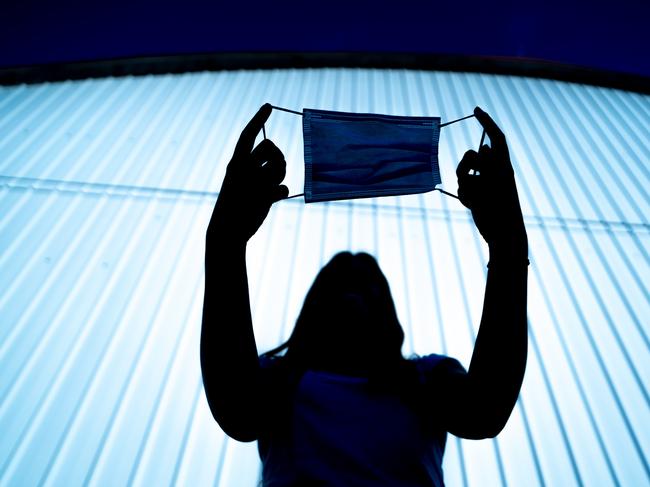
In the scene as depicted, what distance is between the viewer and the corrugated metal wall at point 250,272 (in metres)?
1.42

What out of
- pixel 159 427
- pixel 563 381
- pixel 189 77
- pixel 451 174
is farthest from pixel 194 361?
pixel 189 77

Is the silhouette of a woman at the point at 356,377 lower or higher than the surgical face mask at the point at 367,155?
lower

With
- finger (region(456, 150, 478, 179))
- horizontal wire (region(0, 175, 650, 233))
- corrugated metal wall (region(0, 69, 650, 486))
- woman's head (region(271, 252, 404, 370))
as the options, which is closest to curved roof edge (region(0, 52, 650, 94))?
corrugated metal wall (region(0, 69, 650, 486))

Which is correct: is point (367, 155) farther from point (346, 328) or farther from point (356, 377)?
point (356, 377)

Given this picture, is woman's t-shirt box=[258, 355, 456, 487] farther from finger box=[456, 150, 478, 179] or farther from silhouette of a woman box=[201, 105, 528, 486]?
finger box=[456, 150, 478, 179]

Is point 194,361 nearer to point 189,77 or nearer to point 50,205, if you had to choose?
point 50,205

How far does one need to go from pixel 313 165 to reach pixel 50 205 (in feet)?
6.55

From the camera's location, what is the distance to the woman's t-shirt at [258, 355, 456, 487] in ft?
2.47

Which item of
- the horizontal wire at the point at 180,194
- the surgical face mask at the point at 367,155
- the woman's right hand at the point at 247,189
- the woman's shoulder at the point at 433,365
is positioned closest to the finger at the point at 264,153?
the woman's right hand at the point at 247,189

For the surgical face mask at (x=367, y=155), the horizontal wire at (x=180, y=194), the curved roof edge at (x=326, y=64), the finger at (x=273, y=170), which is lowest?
the finger at (x=273, y=170)

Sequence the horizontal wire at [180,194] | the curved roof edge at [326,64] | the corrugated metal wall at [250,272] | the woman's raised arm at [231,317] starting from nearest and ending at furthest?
the woman's raised arm at [231,317] → the corrugated metal wall at [250,272] → the horizontal wire at [180,194] → the curved roof edge at [326,64]

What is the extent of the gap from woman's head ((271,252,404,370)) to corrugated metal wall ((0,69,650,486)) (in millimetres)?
491

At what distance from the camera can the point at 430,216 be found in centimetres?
217

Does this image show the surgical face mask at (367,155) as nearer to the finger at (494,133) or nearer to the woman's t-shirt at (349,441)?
the finger at (494,133)
